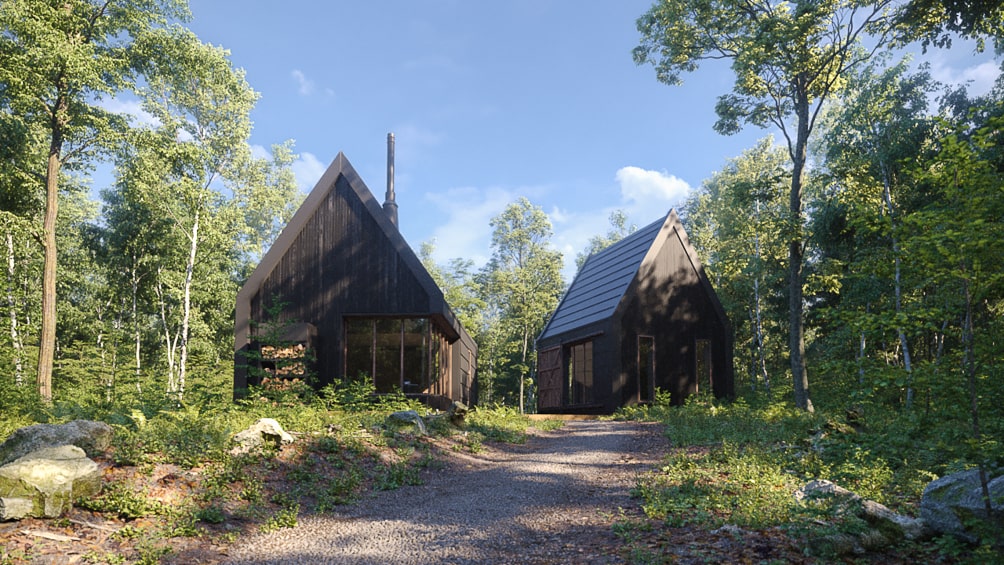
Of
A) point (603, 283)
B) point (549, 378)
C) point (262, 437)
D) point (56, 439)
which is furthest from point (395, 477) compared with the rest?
point (549, 378)

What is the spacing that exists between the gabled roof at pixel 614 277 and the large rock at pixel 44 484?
15.7 m

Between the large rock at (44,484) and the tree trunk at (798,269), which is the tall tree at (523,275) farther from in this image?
the large rock at (44,484)

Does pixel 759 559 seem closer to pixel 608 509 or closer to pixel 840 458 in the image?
pixel 608 509

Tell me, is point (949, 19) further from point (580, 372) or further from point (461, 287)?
point (461, 287)

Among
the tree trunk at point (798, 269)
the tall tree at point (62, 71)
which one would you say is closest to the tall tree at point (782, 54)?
the tree trunk at point (798, 269)

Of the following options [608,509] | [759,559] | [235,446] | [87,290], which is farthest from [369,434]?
[87,290]

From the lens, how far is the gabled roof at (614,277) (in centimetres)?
2086

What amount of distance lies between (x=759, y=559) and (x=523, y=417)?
44.1ft

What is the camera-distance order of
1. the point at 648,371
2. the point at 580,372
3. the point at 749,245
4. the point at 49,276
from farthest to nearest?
the point at 749,245 < the point at 580,372 < the point at 648,371 < the point at 49,276

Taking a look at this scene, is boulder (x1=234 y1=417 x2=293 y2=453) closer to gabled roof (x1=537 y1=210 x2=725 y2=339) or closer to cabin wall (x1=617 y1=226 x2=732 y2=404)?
cabin wall (x1=617 y1=226 x2=732 y2=404)

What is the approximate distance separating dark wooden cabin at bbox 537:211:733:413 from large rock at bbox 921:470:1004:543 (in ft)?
47.1

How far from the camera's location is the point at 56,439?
709 centimetres

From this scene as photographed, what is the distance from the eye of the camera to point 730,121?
1969 cm

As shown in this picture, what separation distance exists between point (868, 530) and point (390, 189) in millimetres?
20556
